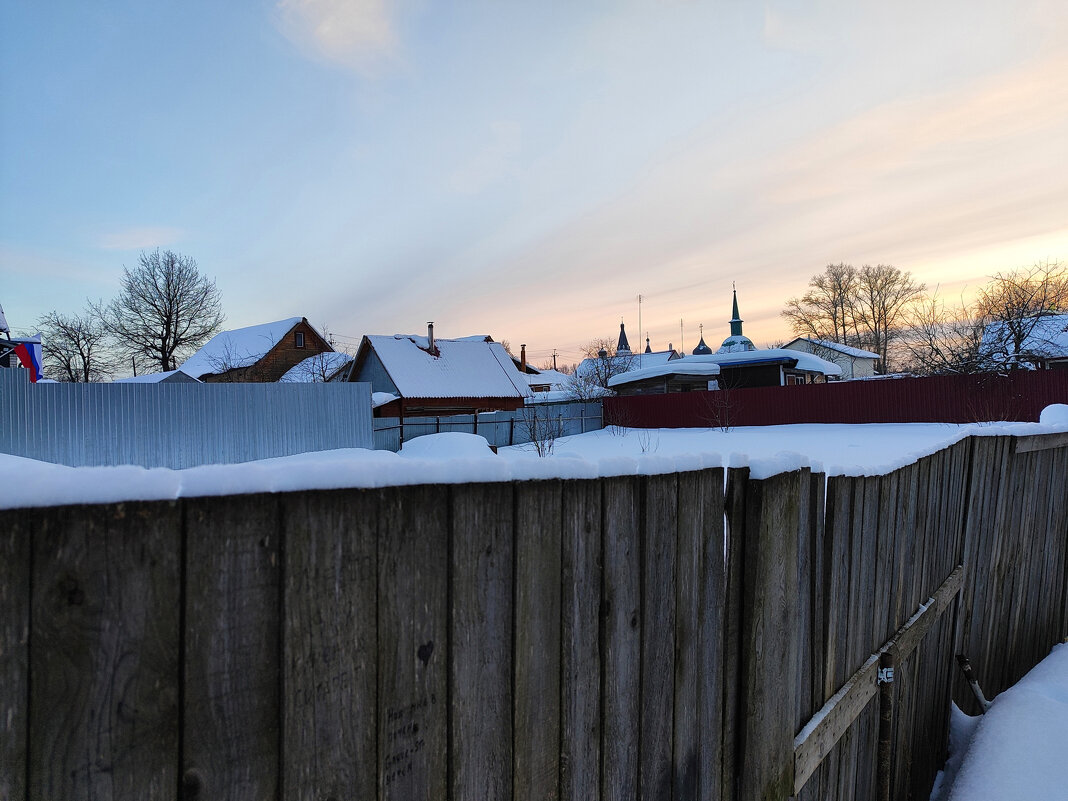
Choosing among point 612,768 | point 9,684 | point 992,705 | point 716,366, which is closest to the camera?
point 9,684

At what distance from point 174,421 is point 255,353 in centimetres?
2499

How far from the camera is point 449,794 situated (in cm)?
106

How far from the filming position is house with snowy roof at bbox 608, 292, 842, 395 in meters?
26.1

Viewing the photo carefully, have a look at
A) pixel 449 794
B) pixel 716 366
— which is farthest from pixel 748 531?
pixel 716 366

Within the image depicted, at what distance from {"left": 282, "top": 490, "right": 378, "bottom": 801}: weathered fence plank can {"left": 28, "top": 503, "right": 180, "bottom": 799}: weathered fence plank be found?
0.52ft

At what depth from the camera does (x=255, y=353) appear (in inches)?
1415

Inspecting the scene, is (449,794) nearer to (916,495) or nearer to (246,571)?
(246,571)

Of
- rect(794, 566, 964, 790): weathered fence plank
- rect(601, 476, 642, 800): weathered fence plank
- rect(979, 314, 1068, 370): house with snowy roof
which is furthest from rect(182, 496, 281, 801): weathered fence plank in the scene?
rect(979, 314, 1068, 370): house with snowy roof

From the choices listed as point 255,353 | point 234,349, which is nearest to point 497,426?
point 255,353

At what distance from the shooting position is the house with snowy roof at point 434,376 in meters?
25.3

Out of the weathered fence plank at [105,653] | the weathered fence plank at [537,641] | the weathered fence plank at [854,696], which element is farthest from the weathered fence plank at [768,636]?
the weathered fence plank at [105,653]

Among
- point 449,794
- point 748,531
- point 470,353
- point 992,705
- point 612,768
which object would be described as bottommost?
point 992,705

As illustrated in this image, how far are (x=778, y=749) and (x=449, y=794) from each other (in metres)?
1.17

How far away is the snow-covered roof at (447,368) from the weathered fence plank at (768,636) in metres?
23.7
